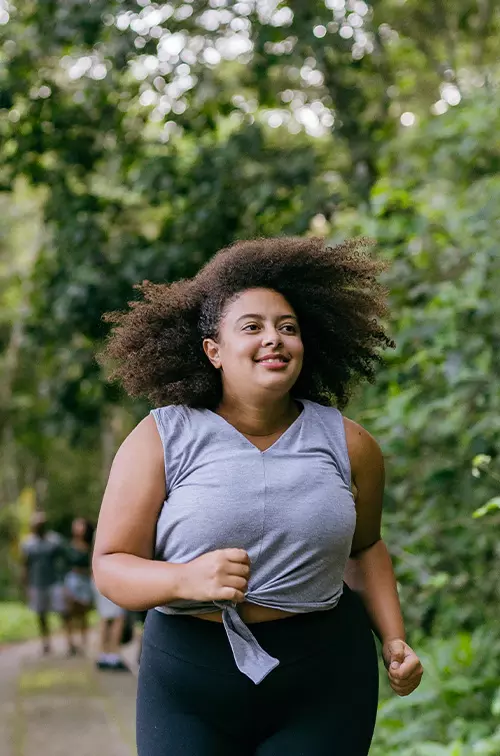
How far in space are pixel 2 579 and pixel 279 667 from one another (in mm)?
23985

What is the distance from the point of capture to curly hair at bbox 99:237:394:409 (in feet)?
7.68

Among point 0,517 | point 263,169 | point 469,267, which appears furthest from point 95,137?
point 0,517

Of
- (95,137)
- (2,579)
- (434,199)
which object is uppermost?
(95,137)

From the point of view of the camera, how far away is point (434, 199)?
5445 mm

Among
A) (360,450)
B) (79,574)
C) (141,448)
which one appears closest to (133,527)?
(141,448)

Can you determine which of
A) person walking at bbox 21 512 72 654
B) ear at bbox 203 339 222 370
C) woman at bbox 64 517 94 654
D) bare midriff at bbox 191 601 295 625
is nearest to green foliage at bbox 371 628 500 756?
bare midriff at bbox 191 601 295 625

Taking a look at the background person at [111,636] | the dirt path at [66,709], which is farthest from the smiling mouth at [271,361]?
the background person at [111,636]

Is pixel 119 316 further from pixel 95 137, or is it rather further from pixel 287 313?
pixel 95 137

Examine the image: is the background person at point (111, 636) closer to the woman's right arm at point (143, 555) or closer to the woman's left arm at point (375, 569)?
the woman's left arm at point (375, 569)

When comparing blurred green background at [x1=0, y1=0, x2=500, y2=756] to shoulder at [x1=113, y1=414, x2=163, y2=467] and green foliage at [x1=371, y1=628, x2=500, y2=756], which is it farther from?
shoulder at [x1=113, y1=414, x2=163, y2=467]

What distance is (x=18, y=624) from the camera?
1853 centimetres

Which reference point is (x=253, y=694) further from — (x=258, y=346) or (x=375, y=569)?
(x=258, y=346)

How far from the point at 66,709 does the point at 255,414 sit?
236 inches

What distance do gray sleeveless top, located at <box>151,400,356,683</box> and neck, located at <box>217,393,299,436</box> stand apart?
→ 0.22ft
